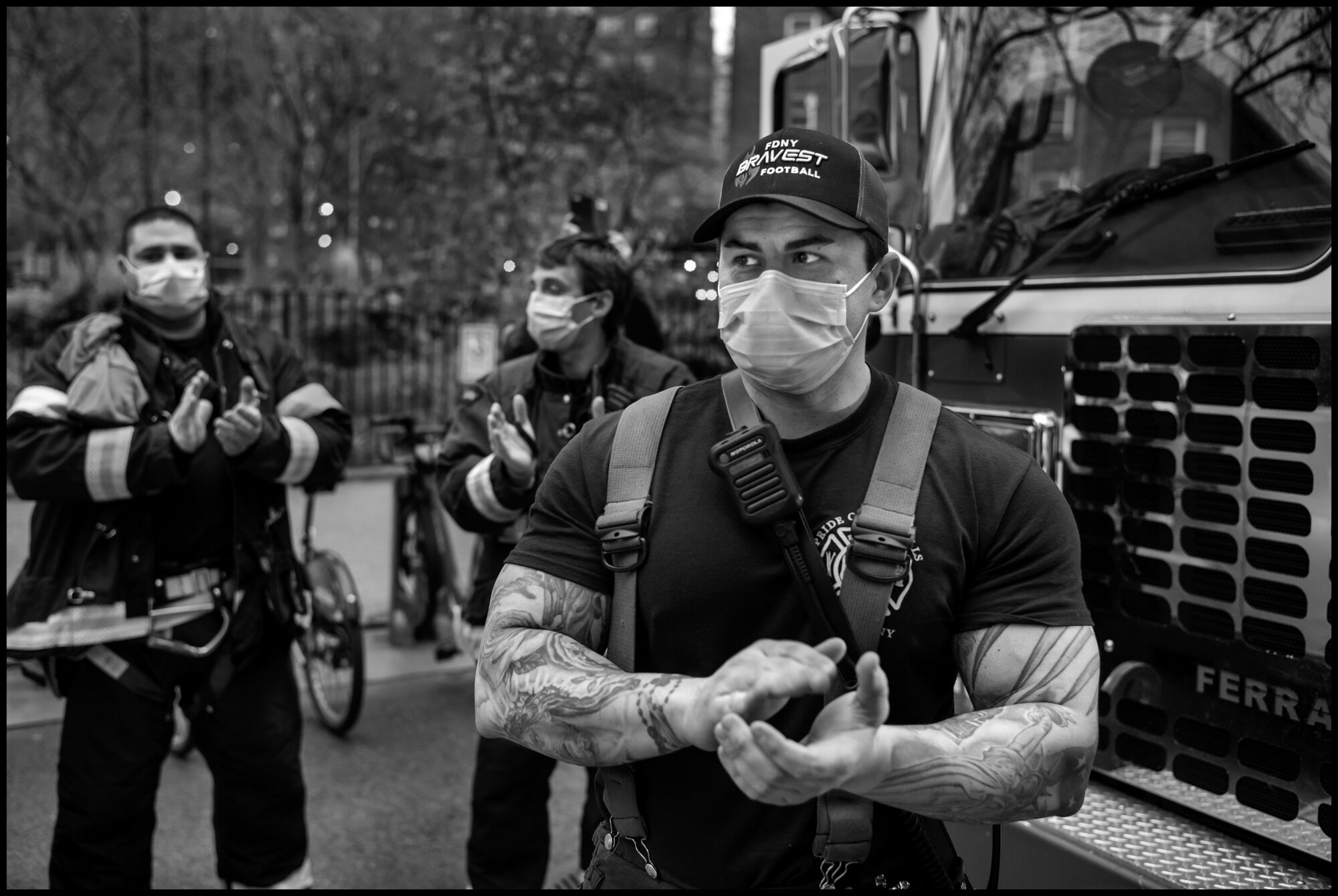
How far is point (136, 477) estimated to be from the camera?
3490 millimetres

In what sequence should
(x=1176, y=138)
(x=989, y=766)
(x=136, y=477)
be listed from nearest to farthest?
(x=989, y=766) < (x=1176, y=138) < (x=136, y=477)

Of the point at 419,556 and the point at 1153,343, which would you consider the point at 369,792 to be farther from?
the point at 1153,343

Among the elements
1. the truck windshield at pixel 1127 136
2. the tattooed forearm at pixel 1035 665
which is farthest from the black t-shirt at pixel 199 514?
the tattooed forearm at pixel 1035 665

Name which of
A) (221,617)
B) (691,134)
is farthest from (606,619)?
(691,134)

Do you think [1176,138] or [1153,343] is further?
[1176,138]

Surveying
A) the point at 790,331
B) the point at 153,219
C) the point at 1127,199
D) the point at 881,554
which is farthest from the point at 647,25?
the point at 881,554

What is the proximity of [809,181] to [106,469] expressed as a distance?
2.45 m

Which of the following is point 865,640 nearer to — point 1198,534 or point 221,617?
point 1198,534

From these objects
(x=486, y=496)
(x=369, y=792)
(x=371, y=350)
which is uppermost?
(x=371, y=350)

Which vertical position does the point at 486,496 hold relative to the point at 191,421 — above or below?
below

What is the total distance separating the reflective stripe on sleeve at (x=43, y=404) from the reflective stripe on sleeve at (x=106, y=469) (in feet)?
0.70

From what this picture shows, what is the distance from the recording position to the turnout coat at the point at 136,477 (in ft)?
11.5

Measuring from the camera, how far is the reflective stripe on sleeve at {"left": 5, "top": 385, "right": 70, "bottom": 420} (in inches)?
142

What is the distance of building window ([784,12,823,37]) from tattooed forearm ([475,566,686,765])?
1968 cm
